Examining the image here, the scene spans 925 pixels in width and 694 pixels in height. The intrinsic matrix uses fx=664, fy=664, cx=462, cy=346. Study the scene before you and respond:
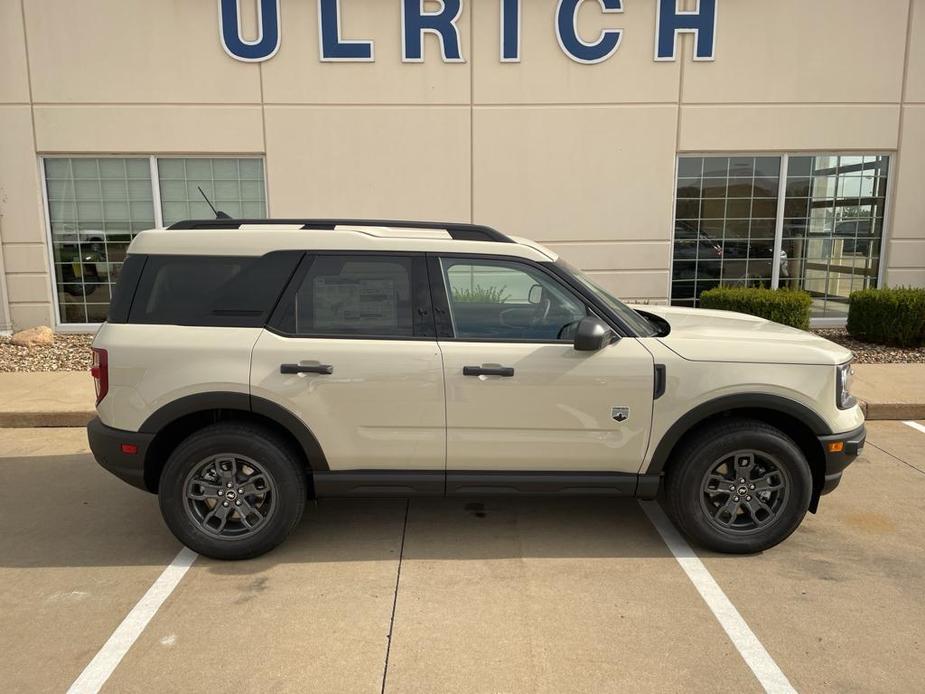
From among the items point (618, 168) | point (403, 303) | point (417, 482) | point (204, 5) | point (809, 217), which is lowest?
point (417, 482)

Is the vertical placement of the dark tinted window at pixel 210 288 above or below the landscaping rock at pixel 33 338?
above

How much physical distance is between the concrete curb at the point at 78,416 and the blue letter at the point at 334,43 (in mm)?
5837

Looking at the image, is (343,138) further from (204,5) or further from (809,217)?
(809,217)

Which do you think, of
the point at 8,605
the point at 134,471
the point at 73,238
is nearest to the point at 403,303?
the point at 134,471

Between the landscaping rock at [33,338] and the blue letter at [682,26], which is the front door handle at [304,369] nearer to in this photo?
the landscaping rock at [33,338]

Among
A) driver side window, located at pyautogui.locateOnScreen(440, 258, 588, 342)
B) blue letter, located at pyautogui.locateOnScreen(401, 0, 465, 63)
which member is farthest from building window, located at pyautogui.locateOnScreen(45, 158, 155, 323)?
driver side window, located at pyautogui.locateOnScreen(440, 258, 588, 342)

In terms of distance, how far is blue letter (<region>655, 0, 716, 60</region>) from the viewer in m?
9.36

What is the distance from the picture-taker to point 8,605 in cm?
331

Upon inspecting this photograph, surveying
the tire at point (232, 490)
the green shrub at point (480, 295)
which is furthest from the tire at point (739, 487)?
the tire at point (232, 490)

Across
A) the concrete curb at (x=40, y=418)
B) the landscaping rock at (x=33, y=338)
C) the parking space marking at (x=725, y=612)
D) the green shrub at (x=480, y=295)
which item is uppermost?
the green shrub at (x=480, y=295)

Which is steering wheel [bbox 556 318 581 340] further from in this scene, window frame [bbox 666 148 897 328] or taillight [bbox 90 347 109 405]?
window frame [bbox 666 148 897 328]

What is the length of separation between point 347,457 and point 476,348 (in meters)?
0.94

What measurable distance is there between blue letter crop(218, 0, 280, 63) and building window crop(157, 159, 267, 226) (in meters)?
1.45

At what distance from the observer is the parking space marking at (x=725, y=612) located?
9.07 feet
